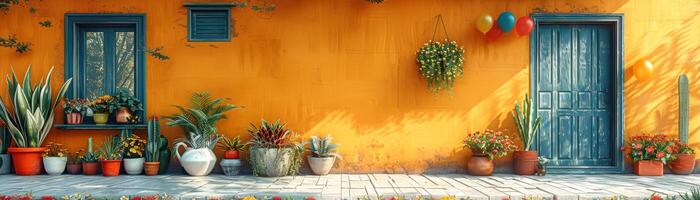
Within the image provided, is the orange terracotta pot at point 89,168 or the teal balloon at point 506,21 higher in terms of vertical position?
the teal balloon at point 506,21

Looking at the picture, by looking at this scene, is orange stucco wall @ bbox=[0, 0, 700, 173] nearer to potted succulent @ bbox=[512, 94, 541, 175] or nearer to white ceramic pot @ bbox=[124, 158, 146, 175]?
potted succulent @ bbox=[512, 94, 541, 175]

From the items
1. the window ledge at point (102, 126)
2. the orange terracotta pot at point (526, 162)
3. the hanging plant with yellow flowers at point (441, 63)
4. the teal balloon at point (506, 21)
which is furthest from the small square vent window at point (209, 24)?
the orange terracotta pot at point (526, 162)

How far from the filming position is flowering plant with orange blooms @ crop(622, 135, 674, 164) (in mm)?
6773

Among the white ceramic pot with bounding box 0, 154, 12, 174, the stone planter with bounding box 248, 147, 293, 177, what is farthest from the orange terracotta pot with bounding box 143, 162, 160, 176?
the white ceramic pot with bounding box 0, 154, 12, 174

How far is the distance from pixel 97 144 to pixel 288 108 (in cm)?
259

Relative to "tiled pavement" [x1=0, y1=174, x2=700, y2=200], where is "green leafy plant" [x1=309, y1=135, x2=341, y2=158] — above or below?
above

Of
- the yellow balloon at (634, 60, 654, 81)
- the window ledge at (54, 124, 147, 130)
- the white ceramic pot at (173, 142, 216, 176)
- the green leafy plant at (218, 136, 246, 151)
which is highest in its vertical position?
the yellow balloon at (634, 60, 654, 81)

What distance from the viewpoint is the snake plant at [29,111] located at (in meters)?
6.84

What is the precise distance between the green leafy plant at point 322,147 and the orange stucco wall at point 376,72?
0.93ft

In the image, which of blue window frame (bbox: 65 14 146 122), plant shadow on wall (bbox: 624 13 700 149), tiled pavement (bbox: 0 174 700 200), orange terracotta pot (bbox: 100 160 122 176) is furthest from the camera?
blue window frame (bbox: 65 14 146 122)

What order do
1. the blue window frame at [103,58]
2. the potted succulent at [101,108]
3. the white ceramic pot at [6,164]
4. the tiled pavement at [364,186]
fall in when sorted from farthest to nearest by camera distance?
the blue window frame at [103,58], the potted succulent at [101,108], the white ceramic pot at [6,164], the tiled pavement at [364,186]

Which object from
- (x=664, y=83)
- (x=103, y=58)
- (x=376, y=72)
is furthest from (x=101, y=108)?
(x=664, y=83)

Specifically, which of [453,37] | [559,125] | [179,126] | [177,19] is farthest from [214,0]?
[559,125]

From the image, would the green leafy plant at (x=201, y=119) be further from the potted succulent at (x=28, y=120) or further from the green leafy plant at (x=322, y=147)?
the potted succulent at (x=28, y=120)
